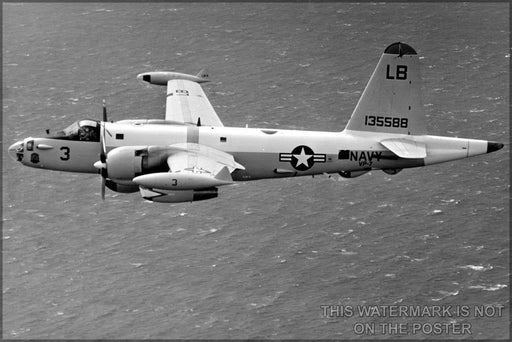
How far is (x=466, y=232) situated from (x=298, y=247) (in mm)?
16176

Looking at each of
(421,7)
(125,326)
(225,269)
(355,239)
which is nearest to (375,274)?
(355,239)

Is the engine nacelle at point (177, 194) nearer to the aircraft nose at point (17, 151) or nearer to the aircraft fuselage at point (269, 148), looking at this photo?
the aircraft fuselage at point (269, 148)

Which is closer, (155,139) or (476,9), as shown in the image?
(155,139)

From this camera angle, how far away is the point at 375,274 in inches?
4333

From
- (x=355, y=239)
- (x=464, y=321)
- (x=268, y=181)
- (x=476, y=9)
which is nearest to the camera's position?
(x=464, y=321)

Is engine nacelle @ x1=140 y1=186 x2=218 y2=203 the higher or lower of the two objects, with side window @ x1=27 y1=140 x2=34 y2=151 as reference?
lower

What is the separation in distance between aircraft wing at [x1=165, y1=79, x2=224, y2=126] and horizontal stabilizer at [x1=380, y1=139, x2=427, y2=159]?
1577cm

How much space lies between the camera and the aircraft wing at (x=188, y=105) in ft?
354

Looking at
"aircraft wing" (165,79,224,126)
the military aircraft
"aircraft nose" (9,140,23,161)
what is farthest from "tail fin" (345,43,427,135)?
"aircraft nose" (9,140,23,161)

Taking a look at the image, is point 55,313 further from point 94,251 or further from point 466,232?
point 466,232

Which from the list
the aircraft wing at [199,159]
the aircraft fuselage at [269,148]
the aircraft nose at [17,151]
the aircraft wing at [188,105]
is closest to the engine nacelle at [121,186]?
the aircraft fuselage at [269,148]

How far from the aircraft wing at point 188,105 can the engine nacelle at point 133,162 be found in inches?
361

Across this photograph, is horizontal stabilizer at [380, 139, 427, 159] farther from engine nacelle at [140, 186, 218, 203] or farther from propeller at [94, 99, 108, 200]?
propeller at [94, 99, 108, 200]

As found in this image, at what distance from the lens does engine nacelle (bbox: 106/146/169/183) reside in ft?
318
